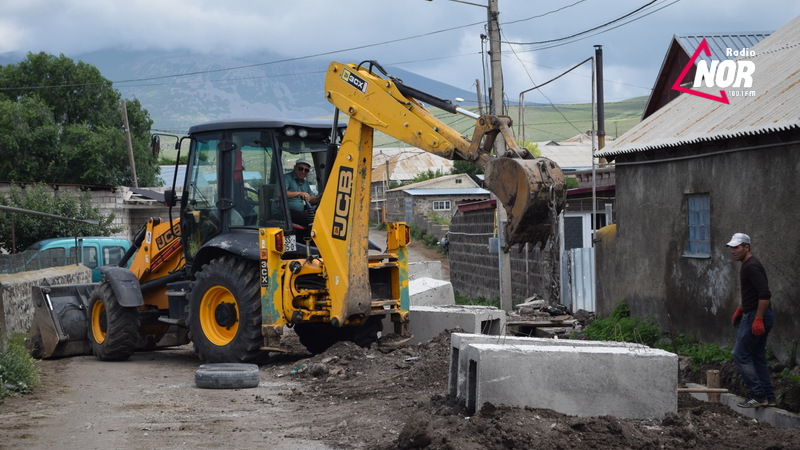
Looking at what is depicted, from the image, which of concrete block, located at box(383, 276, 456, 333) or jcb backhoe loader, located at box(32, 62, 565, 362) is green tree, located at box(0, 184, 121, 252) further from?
concrete block, located at box(383, 276, 456, 333)

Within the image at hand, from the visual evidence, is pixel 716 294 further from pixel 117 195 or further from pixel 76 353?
pixel 117 195

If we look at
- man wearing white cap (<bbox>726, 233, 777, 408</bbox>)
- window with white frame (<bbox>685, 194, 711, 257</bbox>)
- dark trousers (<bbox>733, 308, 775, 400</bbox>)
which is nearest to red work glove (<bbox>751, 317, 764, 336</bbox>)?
man wearing white cap (<bbox>726, 233, 777, 408</bbox>)

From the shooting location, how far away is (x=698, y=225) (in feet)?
43.8

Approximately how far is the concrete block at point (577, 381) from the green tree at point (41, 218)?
23.9 meters

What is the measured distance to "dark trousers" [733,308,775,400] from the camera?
30.3 feet

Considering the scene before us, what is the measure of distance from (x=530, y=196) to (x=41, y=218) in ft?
81.5

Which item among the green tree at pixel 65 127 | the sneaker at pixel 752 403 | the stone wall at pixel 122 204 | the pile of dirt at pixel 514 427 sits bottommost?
the sneaker at pixel 752 403

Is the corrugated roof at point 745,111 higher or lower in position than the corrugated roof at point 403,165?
lower

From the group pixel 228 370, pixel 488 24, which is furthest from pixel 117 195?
pixel 228 370

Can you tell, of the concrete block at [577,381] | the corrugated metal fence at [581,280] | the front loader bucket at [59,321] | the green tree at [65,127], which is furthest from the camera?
the green tree at [65,127]

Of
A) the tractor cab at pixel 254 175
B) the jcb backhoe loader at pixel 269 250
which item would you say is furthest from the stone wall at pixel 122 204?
the tractor cab at pixel 254 175

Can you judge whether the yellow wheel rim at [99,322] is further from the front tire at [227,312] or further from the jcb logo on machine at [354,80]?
the jcb logo on machine at [354,80]

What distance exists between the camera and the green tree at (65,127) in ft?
137

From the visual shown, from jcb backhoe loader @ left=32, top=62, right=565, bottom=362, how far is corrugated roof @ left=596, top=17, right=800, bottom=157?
3115mm
